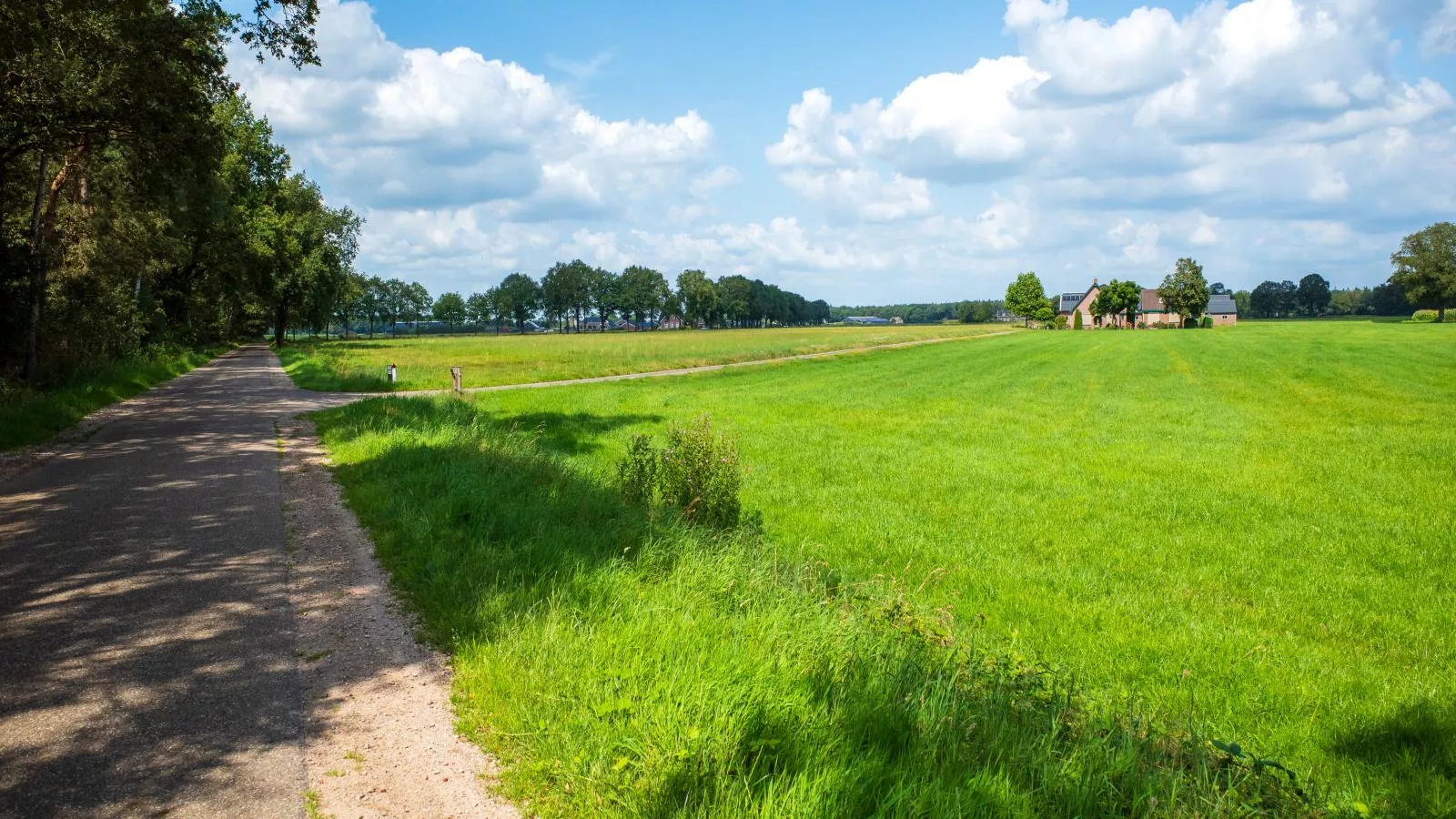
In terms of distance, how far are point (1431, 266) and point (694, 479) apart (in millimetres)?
128922

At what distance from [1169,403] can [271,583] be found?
2384cm

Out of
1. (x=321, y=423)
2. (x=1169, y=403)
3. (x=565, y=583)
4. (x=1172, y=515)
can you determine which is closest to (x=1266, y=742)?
(x=565, y=583)

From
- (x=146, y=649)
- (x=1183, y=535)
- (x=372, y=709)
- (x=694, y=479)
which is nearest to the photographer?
(x=372, y=709)

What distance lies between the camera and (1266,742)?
4961mm

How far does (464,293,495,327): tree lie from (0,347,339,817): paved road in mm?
191487

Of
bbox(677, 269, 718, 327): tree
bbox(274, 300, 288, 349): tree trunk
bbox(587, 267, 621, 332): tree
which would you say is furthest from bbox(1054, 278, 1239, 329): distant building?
bbox(274, 300, 288, 349): tree trunk

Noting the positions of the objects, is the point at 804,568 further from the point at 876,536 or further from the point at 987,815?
the point at 987,815

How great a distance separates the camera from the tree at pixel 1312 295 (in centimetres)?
16962

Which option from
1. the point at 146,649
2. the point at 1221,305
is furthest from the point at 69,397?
the point at 1221,305

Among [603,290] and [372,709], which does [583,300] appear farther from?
[372,709]

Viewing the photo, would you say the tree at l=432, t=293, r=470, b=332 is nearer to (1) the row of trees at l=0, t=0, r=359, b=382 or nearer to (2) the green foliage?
(2) the green foliage

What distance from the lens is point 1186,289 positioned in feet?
363

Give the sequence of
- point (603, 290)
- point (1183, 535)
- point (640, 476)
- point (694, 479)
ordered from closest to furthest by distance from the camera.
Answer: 1. point (694, 479)
2. point (1183, 535)
3. point (640, 476)
4. point (603, 290)

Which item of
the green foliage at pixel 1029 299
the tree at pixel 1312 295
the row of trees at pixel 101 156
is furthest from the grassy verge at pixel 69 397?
the tree at pixel 1312 295
